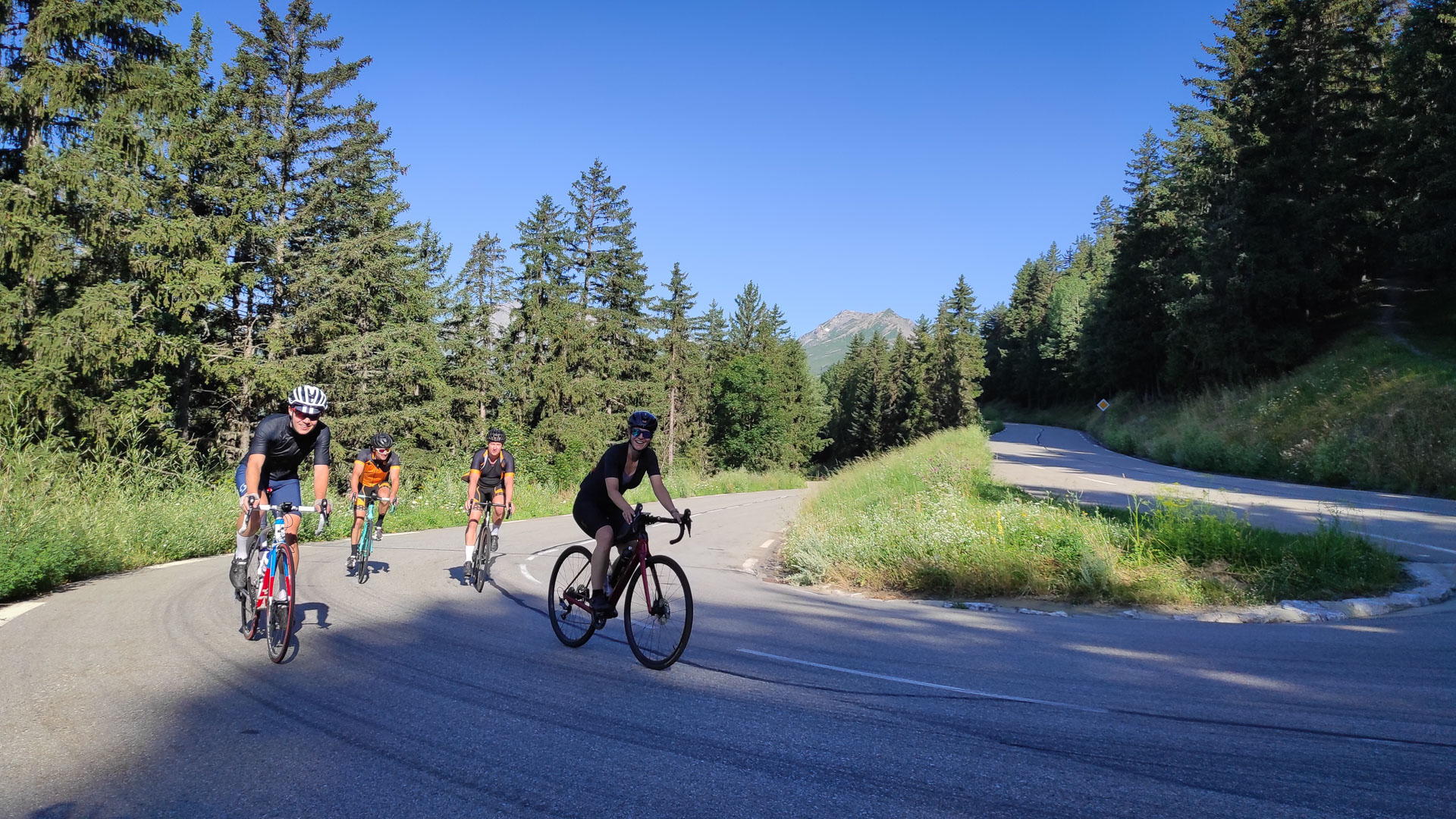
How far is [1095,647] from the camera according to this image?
641 centimetres

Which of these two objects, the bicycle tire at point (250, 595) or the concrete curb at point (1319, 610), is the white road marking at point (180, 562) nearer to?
the bicycle tire at point (250, 595)

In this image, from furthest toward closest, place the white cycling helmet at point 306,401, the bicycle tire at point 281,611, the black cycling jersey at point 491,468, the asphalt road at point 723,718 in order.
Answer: the black cycling jersey at point 491,468, the white cycling helmet at point 306,401, the bicycle tire at point 281,611, the asphalt road at point 723,718

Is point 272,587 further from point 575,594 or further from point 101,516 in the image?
point 101,516

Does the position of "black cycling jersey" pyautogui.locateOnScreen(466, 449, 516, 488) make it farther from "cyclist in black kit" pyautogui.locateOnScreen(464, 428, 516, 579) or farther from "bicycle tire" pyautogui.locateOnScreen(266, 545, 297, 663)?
"bicycle tire" pyautogui.locateOnScreen(266, 545, 297, 663)

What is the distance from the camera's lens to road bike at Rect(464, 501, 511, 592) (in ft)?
30.9

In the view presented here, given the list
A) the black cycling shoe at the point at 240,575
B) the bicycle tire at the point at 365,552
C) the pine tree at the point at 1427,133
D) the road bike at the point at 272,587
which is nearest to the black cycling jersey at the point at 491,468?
the bicycle tire at the point at 365,552

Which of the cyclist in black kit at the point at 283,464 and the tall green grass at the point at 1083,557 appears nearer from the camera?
the cyclist in black kit at the point at 283,464

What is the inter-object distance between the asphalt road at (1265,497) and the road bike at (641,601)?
8318 millimetres

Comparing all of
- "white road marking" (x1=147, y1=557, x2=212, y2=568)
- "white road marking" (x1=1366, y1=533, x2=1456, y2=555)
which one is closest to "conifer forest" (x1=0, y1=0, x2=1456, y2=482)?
"white road marking" (x1=147, y1=557, x2=212, y2=568)

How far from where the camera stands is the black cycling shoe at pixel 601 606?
20.2ft

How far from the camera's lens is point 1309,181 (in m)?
30.8

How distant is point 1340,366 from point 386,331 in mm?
36165

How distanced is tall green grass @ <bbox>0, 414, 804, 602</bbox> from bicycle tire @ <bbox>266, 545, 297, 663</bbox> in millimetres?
4110

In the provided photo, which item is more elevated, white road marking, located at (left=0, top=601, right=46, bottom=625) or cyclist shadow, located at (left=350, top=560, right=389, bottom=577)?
white road marking, located at (left=0, top=601, right=46, bottom=625)
